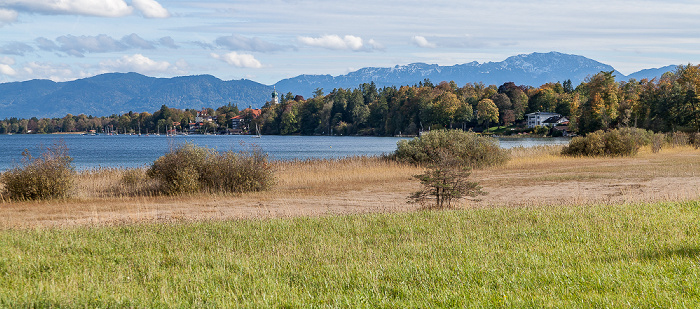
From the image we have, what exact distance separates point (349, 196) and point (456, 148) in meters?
15.6

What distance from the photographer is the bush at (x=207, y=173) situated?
23141 mm

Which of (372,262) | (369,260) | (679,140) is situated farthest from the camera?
(679,140)

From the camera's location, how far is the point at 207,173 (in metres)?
23.8

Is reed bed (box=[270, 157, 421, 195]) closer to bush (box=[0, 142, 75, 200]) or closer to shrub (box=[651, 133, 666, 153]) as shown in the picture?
bush (box=[0, 142, 75, 200])

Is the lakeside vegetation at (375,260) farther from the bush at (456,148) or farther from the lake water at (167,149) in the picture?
the bush at (456,148)

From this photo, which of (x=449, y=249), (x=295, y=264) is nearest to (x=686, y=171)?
(x=449, y=249)

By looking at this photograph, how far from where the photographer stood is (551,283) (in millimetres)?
7547

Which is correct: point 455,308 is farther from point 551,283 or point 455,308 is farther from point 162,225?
point 162,225

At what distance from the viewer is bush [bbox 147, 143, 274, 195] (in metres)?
23.1

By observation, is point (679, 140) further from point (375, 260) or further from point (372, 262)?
point (372, 262)

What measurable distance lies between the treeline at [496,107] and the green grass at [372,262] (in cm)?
7148

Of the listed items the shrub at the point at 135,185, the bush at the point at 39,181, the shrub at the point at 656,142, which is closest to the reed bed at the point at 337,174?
the shrub at the point at 135,185

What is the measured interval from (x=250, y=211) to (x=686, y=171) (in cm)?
2143

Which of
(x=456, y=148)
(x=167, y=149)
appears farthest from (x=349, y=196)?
(x=167, y=149)
